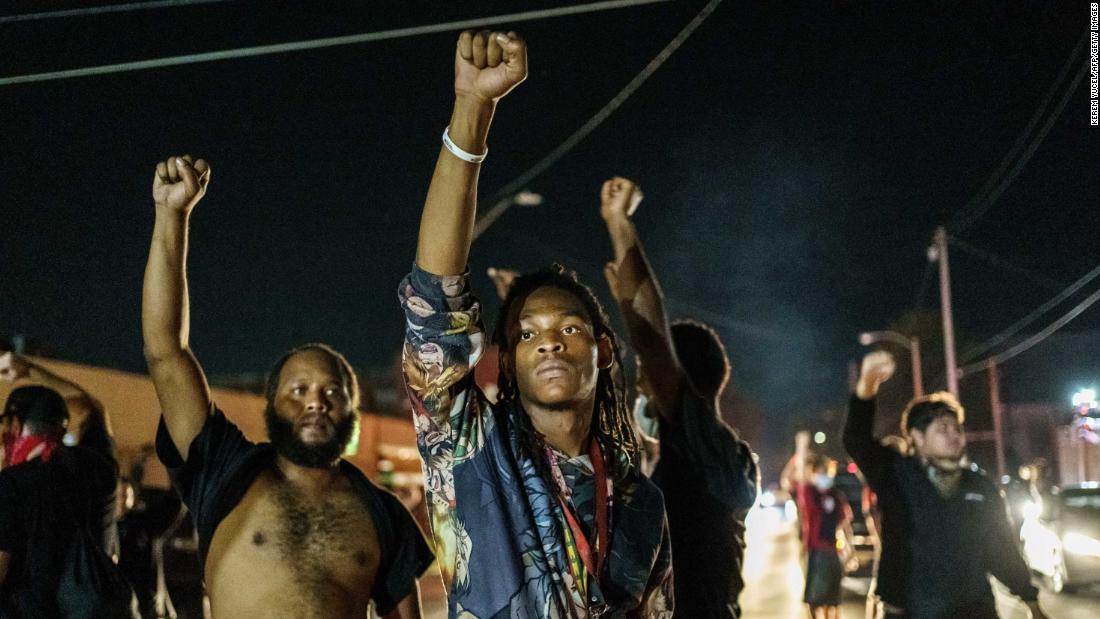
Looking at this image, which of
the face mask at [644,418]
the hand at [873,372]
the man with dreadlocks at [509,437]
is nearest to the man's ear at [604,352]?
the man with dreadlocks at [509,437]

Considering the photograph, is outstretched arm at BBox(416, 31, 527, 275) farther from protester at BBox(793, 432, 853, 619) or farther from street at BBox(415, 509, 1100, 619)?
protester at BBox(793, 432, 853, 619)

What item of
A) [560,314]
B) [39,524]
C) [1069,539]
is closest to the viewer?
[560,314]

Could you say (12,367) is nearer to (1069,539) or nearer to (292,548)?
(292,548)

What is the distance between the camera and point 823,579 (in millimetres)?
11211

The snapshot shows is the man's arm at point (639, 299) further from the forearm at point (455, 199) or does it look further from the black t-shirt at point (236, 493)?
the forearm at point (455, 199)

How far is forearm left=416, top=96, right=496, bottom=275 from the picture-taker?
219 centimetres

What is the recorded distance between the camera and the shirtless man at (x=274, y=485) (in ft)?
11.5

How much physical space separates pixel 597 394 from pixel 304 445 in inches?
56.8

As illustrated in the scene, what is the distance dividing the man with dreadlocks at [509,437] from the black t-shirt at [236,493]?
1471 millimetres

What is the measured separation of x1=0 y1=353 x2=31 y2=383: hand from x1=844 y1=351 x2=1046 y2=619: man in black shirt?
4.19 metres

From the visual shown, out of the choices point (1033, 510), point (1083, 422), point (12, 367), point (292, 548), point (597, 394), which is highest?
point (1083, 422)

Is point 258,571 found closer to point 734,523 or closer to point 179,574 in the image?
point 734,523

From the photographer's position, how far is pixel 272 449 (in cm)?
386

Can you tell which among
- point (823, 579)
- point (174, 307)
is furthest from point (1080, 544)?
point (174, 307)
